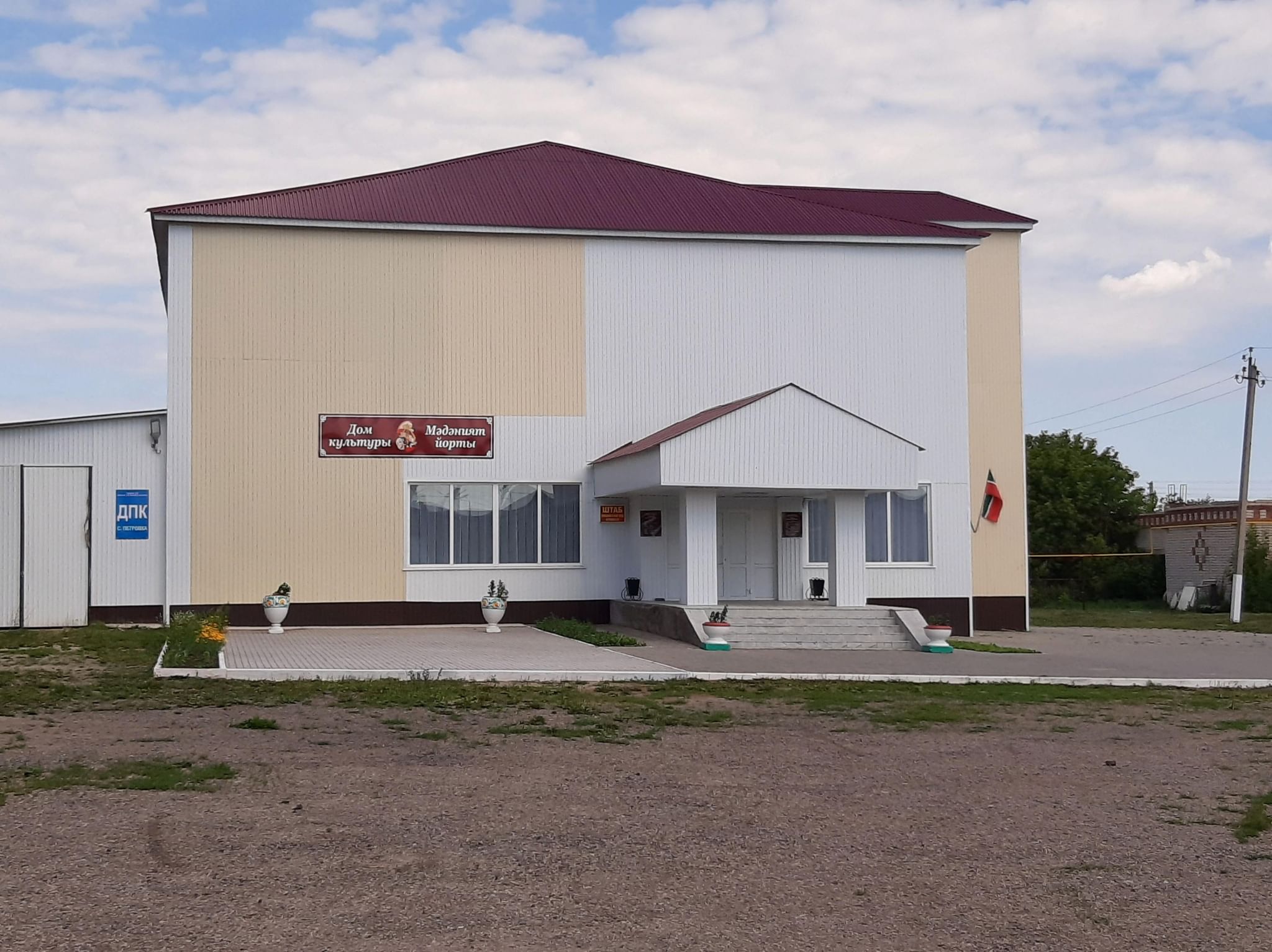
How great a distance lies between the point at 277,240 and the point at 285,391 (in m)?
2.60

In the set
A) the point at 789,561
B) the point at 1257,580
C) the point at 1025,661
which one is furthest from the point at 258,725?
the point at 1257,580

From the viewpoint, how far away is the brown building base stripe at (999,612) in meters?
26.9

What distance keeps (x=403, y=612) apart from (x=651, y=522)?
4568 mm

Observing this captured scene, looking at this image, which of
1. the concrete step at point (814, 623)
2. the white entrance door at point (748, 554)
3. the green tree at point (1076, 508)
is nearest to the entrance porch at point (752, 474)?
the concrete step at point (814, 623)

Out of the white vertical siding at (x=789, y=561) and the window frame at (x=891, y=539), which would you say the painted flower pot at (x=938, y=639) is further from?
the window frame at (x=891, y=539)

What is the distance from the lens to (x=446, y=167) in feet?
85.2

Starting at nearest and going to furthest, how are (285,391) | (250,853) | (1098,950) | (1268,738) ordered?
1. (1098,950)
2. (250,853)
3. (1268,738)
4. (285,391)

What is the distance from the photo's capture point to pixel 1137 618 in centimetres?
3478

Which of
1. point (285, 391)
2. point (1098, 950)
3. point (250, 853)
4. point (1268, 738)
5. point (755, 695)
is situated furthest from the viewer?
point (285, 391)

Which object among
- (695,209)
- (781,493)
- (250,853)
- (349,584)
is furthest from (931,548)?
(250,853)

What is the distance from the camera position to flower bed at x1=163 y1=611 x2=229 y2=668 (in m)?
15.6

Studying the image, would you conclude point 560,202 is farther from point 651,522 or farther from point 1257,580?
point 1257,580

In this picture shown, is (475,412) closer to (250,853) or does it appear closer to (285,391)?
(285,391)

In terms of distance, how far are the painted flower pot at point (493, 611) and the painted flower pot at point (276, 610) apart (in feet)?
10.4
